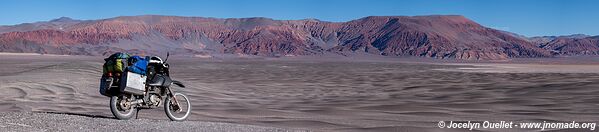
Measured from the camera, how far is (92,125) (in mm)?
7344

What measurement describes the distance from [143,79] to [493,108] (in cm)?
581

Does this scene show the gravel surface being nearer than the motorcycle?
Yes

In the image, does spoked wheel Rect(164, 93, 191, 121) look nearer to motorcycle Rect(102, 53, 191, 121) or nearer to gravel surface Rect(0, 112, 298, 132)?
motorcycle Rect(102, 53, 191, 121)

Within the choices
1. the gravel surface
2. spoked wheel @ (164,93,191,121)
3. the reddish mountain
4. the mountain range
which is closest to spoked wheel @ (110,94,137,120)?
the gravel surface

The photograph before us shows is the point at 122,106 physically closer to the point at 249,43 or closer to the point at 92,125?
the point at 92,125

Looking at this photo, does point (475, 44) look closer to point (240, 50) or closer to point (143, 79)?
point (240, 50)

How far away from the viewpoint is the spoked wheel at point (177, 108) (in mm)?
8539

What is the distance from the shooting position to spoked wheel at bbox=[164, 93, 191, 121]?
8539 mm

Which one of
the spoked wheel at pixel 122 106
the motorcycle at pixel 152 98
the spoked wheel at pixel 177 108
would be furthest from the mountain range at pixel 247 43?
the spoked wheel at pixel 122 106

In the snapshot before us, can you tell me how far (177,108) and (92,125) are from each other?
1.45 m

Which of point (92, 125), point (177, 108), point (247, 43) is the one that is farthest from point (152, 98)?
point (247, 43)

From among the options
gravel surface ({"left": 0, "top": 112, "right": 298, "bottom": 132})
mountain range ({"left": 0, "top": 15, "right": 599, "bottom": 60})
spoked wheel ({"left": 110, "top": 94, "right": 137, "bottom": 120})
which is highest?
mountain range ({"left": 0, "top": 15, "right": 599, "bottom": 60})

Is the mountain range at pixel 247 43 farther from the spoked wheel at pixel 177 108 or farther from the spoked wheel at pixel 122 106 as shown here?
the spoked wheel at pixel 122 106

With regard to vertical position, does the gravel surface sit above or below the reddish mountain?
below
